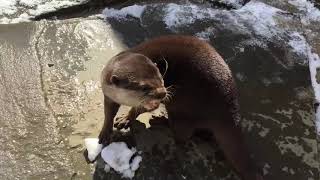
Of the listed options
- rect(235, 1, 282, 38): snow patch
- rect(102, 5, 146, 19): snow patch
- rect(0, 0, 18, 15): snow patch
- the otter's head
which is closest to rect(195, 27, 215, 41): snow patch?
rect(235, 1, 282, 38): snow patch

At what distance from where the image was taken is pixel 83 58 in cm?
330

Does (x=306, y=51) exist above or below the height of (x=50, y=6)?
below

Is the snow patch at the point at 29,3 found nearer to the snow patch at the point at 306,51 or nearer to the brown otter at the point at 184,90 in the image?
the brown otter at the point at 184,90

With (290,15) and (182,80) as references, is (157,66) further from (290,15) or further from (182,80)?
(290,15)

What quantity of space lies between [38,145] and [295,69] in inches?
61.8

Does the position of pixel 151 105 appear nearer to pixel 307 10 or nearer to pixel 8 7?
pixel 8 7

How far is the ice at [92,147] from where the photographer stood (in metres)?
2.78

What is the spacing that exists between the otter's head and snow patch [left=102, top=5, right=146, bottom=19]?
0.97 meters

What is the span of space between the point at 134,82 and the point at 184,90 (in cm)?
27

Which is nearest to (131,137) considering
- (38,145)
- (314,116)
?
(38,145)

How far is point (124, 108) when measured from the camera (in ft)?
10.2

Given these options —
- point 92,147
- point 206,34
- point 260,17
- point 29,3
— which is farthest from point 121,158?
point 260,17

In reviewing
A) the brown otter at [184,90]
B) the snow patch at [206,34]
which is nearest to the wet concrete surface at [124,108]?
the snow patch at [206,34]

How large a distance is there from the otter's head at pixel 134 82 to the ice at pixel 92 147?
0.80ft
